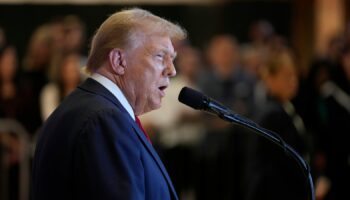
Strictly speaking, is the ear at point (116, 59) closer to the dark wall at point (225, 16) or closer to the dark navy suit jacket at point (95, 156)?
the dark navy suit jacket at point (95, 156)

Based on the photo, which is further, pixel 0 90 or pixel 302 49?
pixel 302 49

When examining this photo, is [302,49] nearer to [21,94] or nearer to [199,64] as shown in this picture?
[199,64]

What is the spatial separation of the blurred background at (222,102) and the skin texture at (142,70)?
2.21m

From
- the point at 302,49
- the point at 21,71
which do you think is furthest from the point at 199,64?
the point at 302,49

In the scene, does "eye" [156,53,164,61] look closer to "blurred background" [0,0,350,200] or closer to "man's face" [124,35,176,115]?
"man's face" [124,35,176,115]

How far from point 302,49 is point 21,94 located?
4620mm

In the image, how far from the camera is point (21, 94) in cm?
702

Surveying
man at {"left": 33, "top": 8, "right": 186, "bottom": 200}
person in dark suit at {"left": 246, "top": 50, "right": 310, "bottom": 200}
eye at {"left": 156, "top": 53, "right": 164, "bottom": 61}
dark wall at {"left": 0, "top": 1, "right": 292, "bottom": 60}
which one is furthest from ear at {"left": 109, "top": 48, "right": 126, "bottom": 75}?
dark wall at {"left": 0, "top": 1, "right": 292, "bottom": 60}

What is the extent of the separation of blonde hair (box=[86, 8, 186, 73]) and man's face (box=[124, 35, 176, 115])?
0.03 m

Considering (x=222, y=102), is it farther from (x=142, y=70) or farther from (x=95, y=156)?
(x=95, y=156)

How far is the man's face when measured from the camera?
9.70ft

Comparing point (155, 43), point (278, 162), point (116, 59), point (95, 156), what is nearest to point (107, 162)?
point (95, 156)

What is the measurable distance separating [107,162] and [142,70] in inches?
15.0

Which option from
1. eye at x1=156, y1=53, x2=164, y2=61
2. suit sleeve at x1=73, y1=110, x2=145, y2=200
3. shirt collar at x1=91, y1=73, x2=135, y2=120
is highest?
eye at x1=156, y1=53, x2=164, y2=61
